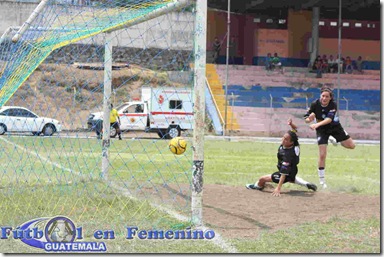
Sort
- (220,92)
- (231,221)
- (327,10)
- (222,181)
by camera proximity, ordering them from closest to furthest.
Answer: (231,221) → (222,181) → (220,92) → (327,10)

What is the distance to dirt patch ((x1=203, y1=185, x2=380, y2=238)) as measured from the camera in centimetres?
839

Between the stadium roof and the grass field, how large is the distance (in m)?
26.7

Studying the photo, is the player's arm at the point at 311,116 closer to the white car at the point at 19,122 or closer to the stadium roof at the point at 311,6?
the white car at the point at 19,122

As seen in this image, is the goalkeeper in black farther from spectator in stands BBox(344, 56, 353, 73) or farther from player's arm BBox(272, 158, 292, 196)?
spectator in stands BBox(344, 56, 353, 73)

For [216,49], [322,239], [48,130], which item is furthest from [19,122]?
[216,49]

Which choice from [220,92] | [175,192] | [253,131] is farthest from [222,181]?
[220,92]

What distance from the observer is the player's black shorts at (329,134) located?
12.7 m

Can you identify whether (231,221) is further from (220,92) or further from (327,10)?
(327,10)

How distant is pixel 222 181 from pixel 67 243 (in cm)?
601

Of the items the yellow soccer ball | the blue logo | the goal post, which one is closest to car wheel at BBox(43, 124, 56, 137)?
the yellow soccer ball

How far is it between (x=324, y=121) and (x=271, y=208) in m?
3.09

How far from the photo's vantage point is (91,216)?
8.80 metres

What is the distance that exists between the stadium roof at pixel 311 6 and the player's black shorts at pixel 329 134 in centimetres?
3171

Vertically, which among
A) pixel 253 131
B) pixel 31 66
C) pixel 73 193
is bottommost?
pixel 253 131
